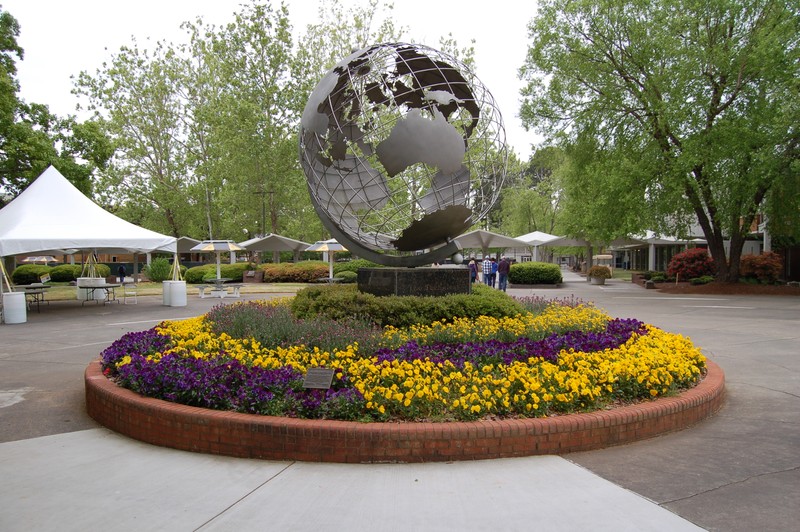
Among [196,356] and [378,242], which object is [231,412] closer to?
[196,356]

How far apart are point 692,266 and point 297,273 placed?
Result: 22.0 metres

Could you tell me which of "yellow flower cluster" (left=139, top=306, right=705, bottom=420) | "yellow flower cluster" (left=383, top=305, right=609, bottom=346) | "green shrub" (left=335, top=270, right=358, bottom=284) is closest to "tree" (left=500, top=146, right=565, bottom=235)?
"green shrub" (left=335, top=270, right=358, bottom=284)

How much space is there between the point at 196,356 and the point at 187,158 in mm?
35170

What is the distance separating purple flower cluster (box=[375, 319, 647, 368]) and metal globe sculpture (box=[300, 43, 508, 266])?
111 inches

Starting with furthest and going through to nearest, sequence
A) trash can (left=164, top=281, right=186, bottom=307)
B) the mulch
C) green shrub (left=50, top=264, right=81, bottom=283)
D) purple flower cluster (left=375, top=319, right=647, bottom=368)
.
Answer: green shrub (left=50, top=264, right=81, bottom=283) < the mulch < trash can (left=164, top=281, right=186, bottom=307) < purple flower cluster (left=375, top=319, right=647, bottom=368)

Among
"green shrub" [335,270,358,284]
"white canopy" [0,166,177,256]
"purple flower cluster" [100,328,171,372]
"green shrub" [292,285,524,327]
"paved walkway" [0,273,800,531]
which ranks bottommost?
"paved walkway" [0,273,800,531]

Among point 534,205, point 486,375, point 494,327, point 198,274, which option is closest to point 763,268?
point 494,327

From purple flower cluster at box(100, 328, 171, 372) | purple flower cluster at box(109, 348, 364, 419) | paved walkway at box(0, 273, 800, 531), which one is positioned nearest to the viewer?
paved walkway at box(0, 273, 800, 531)

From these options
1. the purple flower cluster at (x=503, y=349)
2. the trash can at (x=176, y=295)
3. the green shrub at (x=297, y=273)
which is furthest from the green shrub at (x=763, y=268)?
the trash can at (x=176, y=295)

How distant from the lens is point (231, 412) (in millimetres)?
5312

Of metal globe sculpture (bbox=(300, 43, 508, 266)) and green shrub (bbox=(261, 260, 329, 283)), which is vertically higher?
metal globe sculpture (bbox=(300, 43, 508, 266))

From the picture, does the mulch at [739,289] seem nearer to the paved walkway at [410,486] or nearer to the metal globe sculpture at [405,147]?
the metal globe sculpture at [405,147]

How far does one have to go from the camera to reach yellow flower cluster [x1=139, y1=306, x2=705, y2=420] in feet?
17.5

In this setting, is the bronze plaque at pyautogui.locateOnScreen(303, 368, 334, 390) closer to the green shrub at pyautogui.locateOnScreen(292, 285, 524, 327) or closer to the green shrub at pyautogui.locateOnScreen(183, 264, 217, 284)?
the green shrub at pyautogui.locateOnScreen(292, 285, 524, 327)
